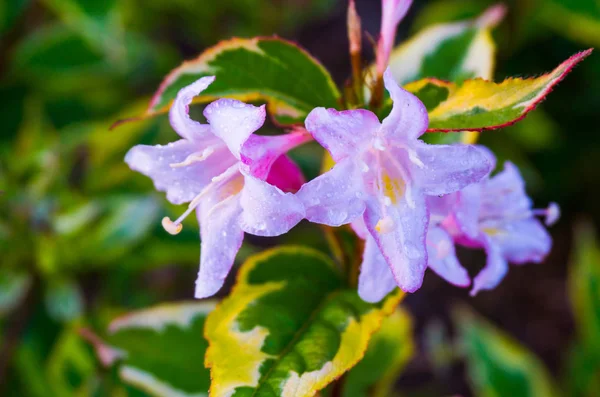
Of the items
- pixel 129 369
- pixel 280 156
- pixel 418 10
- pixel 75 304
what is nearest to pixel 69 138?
pixel 75 304

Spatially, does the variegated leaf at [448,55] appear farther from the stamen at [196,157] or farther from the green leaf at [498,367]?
the green leaf at [498,367]

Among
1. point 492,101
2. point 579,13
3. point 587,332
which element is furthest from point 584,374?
point 492,101

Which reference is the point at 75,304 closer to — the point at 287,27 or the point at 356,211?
the point at 356,211

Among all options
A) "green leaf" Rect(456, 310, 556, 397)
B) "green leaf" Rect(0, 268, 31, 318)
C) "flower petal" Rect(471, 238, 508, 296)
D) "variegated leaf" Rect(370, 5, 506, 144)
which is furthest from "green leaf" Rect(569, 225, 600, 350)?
"green leaf" Rect(0, 268, 31, 318)

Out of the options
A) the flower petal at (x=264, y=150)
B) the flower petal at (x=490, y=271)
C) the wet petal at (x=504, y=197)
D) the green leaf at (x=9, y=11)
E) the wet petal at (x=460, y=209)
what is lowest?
the green leaf at (x=9, y=11)

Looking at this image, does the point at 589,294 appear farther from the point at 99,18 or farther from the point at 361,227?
the point at 99,18

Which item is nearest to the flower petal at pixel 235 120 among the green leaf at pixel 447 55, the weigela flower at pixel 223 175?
the weigela flower at pixel 223 175

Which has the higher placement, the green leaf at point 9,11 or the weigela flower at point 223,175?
the weigela flower at point 223,175

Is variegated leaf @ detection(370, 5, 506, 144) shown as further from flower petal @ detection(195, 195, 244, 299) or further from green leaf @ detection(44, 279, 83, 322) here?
green leaf @ detection(44, 279, 83, 322)
